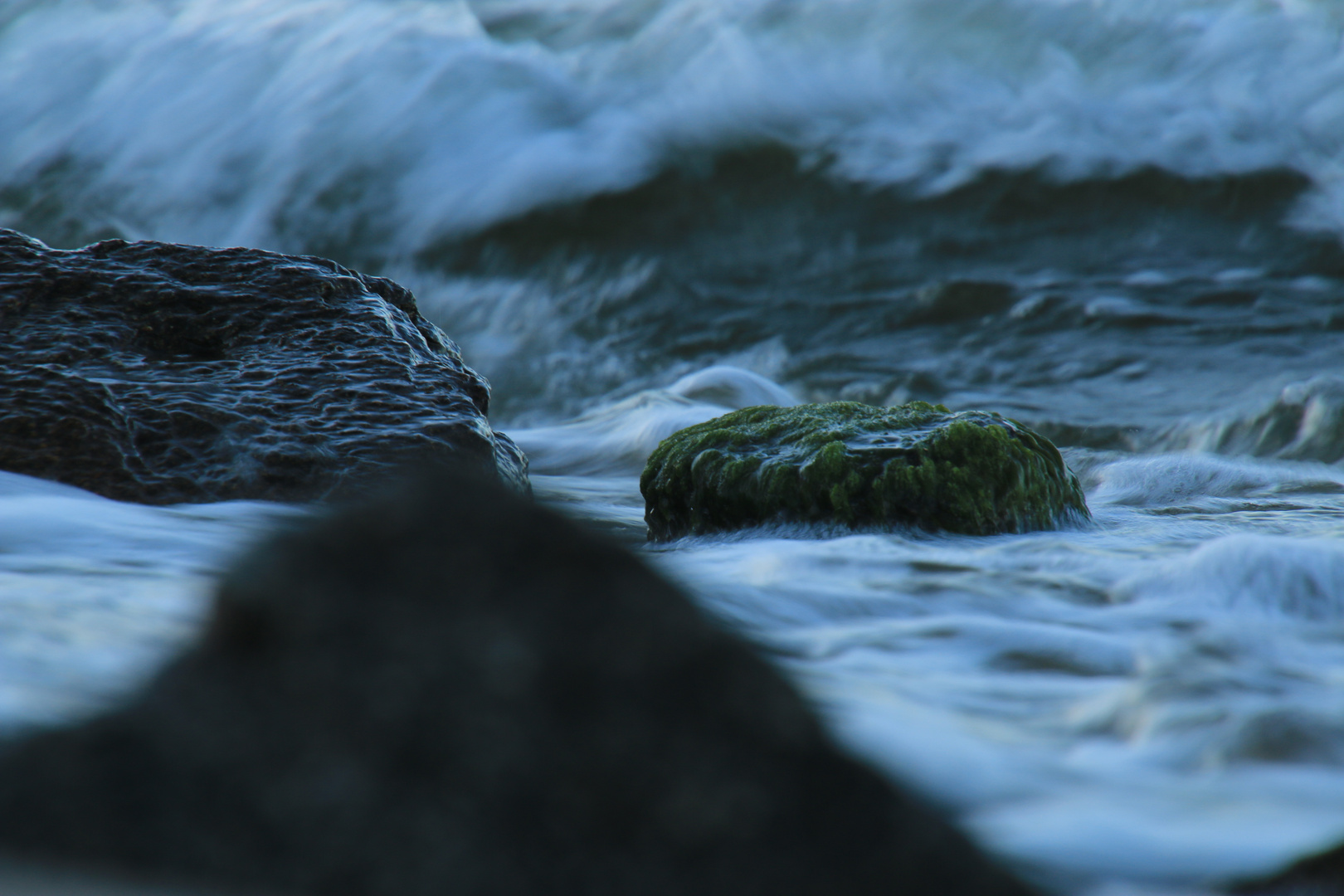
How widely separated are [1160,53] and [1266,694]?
1083 cm

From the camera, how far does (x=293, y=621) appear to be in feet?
3.38

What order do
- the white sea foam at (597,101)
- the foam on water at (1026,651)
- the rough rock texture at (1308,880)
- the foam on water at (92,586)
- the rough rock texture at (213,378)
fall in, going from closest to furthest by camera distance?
the rough rock texture at (1308,880) → the foam on water at (1026,651) → the foam on water at (92,586) → the rough rock texture at (213,378) → the white sea foam at (597,101)

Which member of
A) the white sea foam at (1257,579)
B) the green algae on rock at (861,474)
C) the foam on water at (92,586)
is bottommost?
the foam on water at (92,586)

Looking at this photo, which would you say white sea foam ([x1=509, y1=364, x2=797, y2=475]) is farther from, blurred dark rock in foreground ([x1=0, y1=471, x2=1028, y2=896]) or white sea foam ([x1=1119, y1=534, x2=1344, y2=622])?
blurred dark rock in foreground ([x1=0, y1=471, x2=1028, y2=896])

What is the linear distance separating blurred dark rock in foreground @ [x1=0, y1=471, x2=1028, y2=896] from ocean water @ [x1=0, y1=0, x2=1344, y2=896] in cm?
204

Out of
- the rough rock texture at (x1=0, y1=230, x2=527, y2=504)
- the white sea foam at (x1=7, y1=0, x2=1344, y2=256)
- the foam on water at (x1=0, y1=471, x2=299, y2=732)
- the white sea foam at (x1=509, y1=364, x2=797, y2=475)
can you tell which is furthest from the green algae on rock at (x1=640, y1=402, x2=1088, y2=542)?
the white sea foam at (x1=7, y1=0, x2=1344, y2=256)

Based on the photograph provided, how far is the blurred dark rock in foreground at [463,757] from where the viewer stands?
941 millimetres

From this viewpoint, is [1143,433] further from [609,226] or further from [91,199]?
[91,199]

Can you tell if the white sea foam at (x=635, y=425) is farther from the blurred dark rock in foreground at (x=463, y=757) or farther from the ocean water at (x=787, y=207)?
the blurred dark rock in foreground at (x=463, y=757)

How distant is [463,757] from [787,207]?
34.7 feet

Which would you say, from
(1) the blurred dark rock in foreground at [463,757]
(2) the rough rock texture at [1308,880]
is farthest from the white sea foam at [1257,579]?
(1) the blurred dark rock in foreground at [463,757]

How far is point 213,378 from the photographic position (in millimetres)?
3865

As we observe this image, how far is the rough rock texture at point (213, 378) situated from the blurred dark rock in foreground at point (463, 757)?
8.53 feet

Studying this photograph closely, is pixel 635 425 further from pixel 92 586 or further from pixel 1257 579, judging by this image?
pixel 92 586
